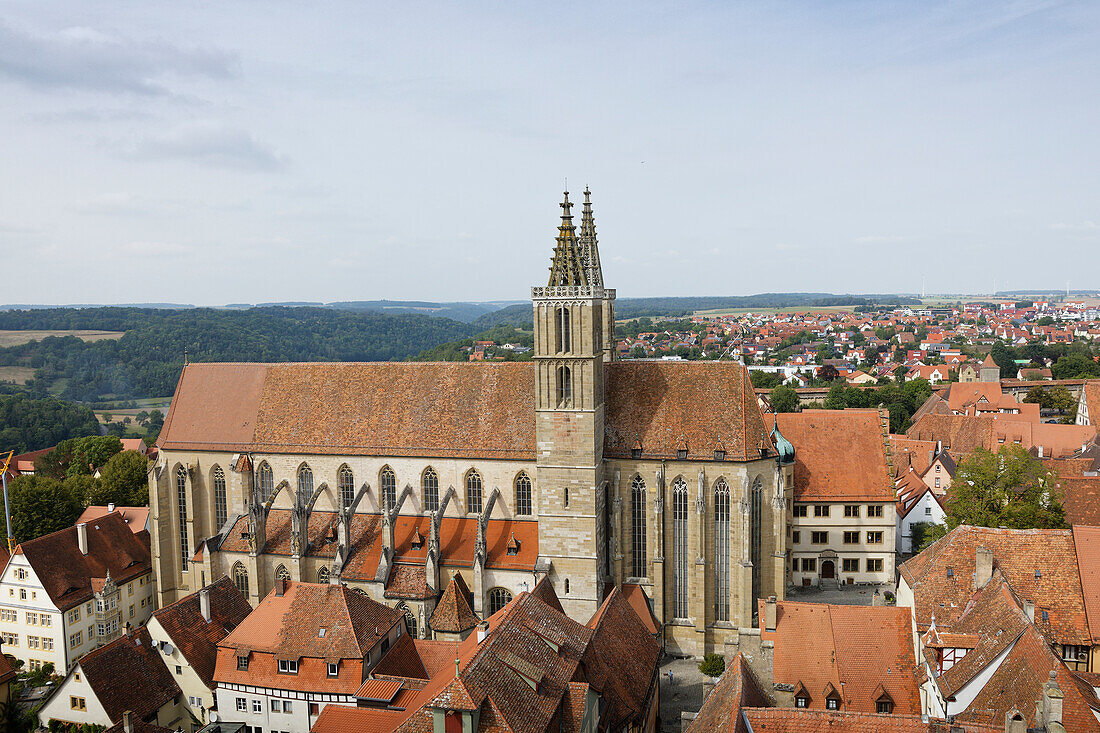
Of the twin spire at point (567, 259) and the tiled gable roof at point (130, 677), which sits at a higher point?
the twin spire at point (567, 259)

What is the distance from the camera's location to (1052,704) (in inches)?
930

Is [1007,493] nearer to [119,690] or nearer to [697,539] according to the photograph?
[697,539]

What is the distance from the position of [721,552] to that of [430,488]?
17904mm

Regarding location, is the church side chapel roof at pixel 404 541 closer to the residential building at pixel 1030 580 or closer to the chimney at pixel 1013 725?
the residential building at pixel 1030 580

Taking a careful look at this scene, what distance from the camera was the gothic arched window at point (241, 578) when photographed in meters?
49.9

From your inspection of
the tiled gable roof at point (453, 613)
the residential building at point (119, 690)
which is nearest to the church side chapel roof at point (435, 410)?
the tiled gable roof at point (453, 613)

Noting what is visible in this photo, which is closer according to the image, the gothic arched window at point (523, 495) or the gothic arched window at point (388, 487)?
the gothic arched window at point (523, 495)

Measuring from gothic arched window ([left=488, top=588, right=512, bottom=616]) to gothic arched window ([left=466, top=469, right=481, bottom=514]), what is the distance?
518 centimetres

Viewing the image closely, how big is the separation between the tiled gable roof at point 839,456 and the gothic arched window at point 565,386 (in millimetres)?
23133

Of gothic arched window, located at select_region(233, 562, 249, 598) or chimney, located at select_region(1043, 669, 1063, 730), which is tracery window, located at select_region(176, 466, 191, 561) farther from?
chimney, located at select_region(1043, 669, 1063, 730)

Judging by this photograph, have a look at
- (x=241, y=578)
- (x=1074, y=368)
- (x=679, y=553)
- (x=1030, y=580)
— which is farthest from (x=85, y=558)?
(x=1074, y=368)

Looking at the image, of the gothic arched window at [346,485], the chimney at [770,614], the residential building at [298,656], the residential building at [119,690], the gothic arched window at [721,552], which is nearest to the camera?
the chimney at [770,614]

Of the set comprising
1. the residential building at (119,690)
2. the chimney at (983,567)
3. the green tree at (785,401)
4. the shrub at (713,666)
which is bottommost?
the shrub at (713,666)

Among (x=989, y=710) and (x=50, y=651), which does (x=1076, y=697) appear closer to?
(x=989, y=710)
